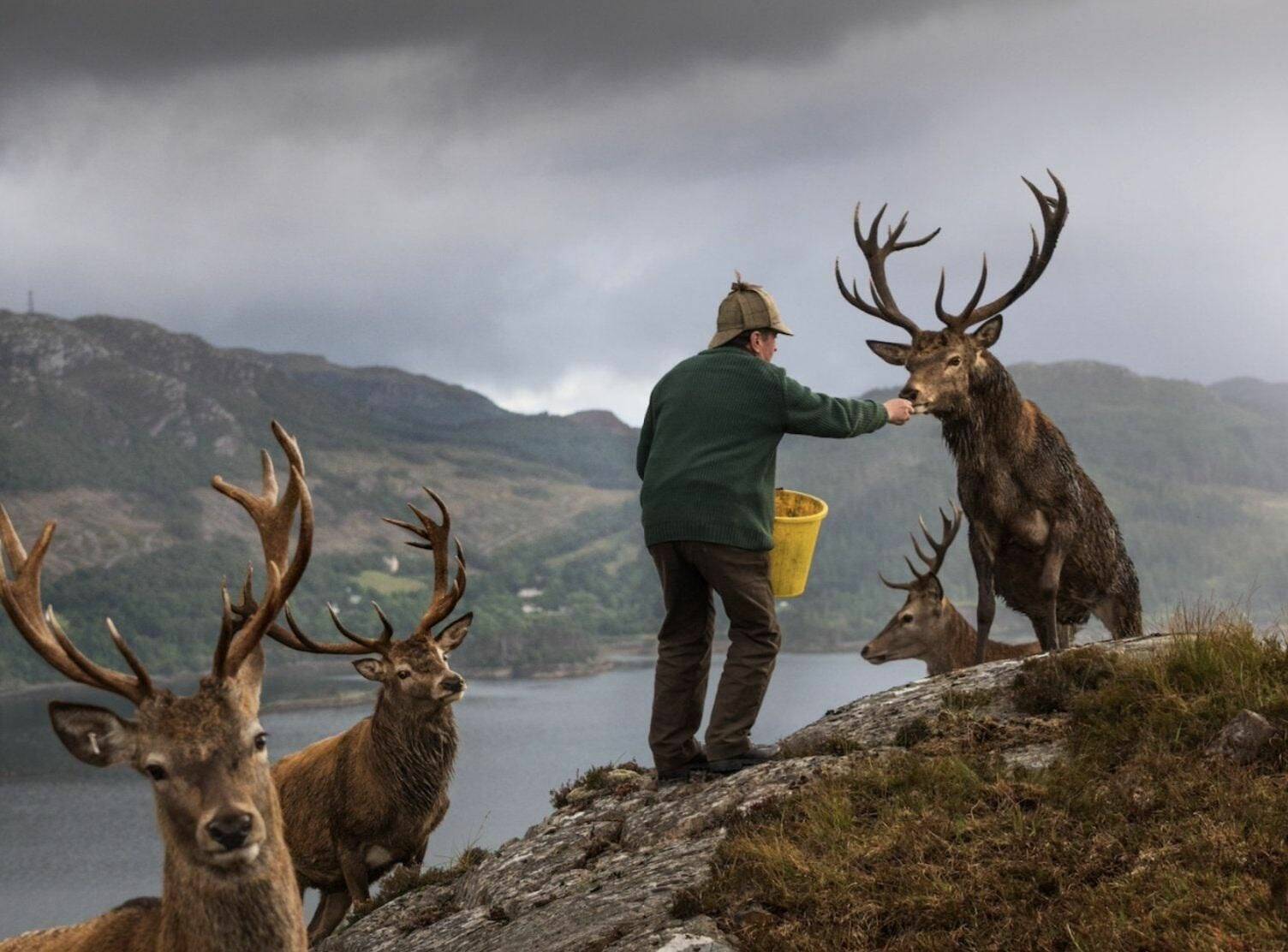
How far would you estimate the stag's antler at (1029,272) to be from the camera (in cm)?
891

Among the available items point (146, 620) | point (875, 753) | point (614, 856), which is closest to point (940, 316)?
point (875, 753)

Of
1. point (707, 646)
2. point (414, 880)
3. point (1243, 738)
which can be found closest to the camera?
point (1243, 738)

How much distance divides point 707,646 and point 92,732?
11.6 ft

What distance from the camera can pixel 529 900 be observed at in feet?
22.9

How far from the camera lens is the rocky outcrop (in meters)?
6.12

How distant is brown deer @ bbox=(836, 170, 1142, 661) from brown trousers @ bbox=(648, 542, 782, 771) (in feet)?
6.65

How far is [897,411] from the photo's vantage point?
7309 mm

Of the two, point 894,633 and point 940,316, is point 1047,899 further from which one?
point 894,633

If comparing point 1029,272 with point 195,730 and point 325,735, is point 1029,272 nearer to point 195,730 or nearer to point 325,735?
point 195,730

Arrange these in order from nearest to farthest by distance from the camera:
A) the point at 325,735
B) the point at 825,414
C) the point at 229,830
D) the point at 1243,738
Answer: the point at 229,830 < the point at 1243,738 < the point at 825,414 < the point at 325,735

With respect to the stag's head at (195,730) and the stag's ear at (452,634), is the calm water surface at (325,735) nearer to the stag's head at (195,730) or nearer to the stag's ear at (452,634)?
the stag's ear at (452,634)

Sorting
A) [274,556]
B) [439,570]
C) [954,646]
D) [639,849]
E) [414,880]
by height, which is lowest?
[414,880]

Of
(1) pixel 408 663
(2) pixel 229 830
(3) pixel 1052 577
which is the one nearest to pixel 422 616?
(1) pixel 408 663

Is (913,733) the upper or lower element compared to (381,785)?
upper
